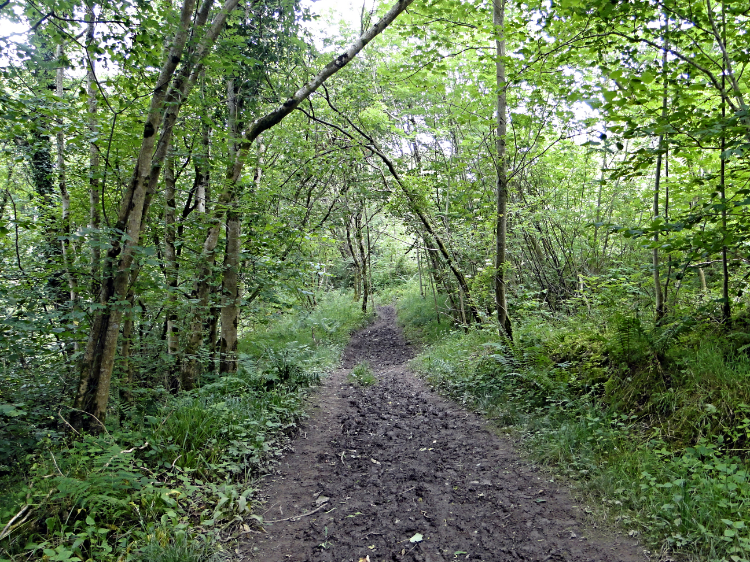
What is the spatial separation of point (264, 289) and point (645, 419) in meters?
5.96

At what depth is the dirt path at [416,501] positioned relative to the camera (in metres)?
3.26

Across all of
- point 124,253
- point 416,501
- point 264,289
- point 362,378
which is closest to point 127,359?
point 124,253

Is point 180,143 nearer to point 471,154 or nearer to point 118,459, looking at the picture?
point 118,459

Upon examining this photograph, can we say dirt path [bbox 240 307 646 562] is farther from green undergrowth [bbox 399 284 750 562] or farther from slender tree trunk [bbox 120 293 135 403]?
slender tree trunk [bbox 120 293 135 403]

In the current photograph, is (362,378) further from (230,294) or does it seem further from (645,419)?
(645,419)

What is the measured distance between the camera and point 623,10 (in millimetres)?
→ 4188

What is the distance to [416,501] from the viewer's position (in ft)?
13.1

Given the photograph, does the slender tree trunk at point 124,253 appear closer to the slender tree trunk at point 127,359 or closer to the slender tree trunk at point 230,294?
the slender tree trunk at point 127,359

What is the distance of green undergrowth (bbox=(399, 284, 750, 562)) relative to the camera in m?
3.05

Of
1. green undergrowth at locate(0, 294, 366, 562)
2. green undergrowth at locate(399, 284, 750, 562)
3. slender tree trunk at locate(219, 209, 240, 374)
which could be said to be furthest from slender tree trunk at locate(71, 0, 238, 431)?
green undergrowth at locate(399, 284, 750, 562)

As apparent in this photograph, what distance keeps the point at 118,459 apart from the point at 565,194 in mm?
11216

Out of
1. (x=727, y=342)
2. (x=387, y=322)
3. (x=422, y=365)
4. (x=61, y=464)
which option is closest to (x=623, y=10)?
(x=727, y=342)

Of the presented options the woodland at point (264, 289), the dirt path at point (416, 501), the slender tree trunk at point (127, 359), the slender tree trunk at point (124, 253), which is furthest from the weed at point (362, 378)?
the slender tree trunk at point (124, 253)

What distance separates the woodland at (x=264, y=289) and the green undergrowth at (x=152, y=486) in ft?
0.09
